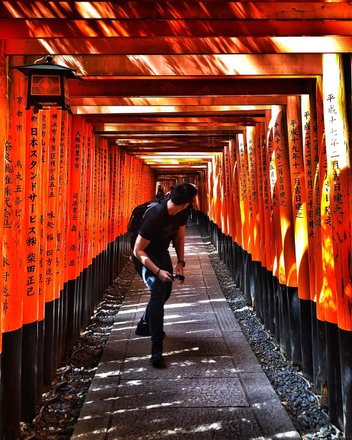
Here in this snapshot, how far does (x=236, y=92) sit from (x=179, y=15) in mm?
1678

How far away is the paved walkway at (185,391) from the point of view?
3.17 m

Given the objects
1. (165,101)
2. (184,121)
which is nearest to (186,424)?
(165,101)

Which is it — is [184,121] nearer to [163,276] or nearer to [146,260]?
[146,260]

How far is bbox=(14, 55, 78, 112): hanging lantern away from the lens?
113 inches

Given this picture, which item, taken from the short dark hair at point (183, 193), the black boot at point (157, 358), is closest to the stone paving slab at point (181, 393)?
the black boot at point (157, 358)

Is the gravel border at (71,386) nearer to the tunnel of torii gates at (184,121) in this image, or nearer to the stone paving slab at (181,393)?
the tunnel of torii gates at (184,121)

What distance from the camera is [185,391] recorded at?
3797 mm

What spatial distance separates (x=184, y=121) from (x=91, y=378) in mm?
3756

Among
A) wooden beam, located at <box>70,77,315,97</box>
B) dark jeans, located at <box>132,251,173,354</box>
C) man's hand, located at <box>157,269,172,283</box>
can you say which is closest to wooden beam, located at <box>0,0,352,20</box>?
wooden beam, located at <box>70,77,315,97</box>

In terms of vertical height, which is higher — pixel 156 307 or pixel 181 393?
pixel 156 307

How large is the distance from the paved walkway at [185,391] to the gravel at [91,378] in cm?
17

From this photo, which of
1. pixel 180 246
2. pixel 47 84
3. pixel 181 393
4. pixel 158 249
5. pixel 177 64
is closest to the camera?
pixel 47 84

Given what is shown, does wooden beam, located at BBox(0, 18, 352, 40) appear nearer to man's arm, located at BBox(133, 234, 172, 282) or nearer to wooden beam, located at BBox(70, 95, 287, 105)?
wooden beam, located at BBox(70, 95, 287, 105)

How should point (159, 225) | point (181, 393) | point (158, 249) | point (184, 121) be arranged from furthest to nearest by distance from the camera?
point (184, 121), point (158, 249), point (159, 225), point (181, 393)
